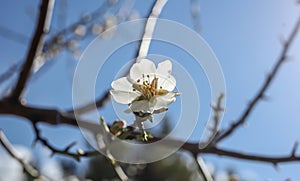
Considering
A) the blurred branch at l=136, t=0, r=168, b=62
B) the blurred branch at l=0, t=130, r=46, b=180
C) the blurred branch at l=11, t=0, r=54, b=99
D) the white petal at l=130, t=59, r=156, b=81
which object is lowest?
the blurred branch at l=0, t=130, r=46, b=180

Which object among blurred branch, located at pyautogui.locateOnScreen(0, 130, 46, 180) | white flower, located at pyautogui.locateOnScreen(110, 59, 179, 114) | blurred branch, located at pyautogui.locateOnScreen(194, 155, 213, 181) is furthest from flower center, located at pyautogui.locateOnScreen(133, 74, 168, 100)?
blurred branch, located at pyautogui.locateOnScreen(0, 130, 46, 180)

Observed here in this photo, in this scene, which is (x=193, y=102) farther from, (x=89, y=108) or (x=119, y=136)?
(x=89, y=108)

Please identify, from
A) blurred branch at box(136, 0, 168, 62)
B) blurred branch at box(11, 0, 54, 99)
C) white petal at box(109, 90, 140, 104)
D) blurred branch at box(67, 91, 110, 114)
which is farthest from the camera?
blurred branch at box(67, 91, 110, 114)

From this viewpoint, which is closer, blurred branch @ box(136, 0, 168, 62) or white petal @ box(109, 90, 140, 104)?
white petal @ box(109, 90, 140, 104)

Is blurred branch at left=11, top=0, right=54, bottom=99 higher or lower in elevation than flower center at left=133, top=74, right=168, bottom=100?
lower

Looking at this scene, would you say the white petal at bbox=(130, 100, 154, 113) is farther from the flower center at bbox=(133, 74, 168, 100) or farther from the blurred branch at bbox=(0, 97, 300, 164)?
the blurred branch at bbox=(0, 97, 300, 164)

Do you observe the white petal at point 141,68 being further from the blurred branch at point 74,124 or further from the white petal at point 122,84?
the blurred branch at point 74,124

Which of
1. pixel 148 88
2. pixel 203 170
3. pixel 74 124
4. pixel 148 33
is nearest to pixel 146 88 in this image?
pixel 148 88

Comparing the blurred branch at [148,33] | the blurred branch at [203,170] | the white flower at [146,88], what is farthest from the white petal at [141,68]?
the blurred branch at [203,170]
